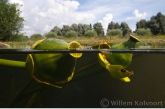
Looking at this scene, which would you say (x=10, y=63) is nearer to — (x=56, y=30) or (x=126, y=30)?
(x=56, y=30)

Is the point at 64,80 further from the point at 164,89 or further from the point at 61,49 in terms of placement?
the point at 164,89

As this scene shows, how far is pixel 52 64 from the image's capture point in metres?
0.47

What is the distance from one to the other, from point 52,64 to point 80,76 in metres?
0.10

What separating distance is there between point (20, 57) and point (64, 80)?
0.39ft

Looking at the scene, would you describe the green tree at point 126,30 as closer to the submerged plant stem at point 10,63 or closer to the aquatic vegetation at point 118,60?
the aquatic vegetation at point 118,60

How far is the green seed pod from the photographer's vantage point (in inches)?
18.2

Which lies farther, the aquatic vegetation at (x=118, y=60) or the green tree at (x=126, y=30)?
the green tree at (x=126, y=30)

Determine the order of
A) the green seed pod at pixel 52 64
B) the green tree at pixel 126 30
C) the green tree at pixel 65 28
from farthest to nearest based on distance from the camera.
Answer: the green tree at pixel 65 28 < the green tree at pixel 126 30 < the green seed pod at pixel 52 64

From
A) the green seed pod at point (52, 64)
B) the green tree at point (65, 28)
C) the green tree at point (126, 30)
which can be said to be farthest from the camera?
the green tree at point (65, 28)

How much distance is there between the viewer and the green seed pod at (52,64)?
0.46 m

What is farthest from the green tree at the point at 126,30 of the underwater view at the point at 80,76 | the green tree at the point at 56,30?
the green tree at the point at 56,30

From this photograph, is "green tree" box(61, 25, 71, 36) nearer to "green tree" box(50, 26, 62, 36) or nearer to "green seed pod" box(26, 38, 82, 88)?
"green tree" box(50, 26, 62, 36)

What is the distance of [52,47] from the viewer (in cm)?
50

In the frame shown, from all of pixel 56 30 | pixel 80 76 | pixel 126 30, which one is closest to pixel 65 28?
pixel 56 30
